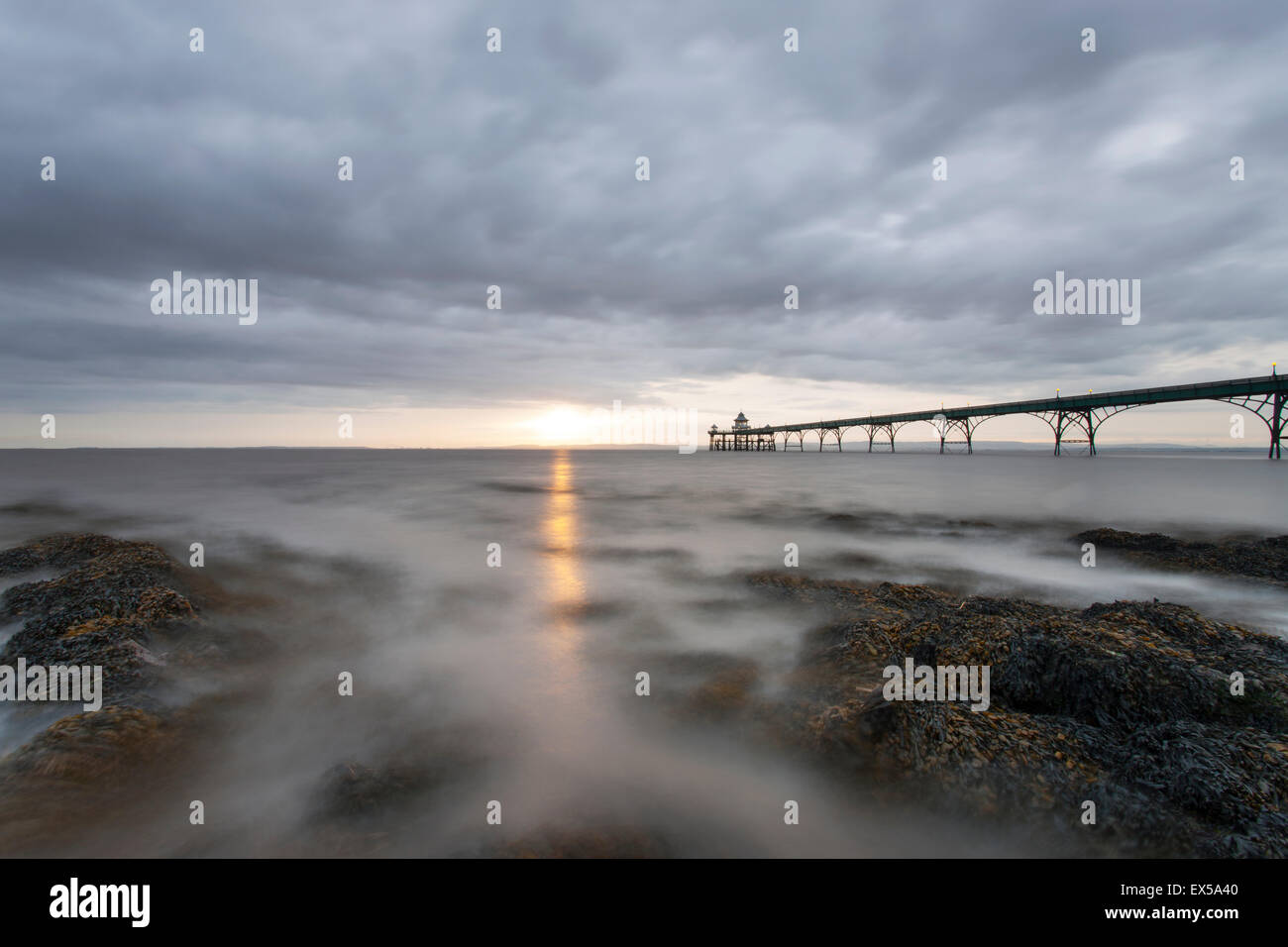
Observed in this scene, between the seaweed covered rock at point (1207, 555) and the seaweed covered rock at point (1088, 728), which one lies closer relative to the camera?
the seaweed covered rock at point (1088, 728)

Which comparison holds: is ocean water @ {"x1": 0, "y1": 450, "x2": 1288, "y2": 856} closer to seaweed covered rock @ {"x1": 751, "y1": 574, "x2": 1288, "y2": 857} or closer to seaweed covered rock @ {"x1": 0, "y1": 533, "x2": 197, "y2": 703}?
seaweed covered rock @ {"x1": 751, "y1": 574, "x2": 1288, "y2": 857}

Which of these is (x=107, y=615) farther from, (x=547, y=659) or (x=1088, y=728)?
(x=1088, y=728)


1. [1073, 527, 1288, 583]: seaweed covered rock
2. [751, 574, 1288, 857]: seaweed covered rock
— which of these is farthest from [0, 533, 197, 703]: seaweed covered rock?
[1073, 527, 1288, 583]: seaweed covered rock

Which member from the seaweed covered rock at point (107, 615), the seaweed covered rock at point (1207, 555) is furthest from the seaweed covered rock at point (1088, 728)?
the seaweed covered rock at point (107, 615)

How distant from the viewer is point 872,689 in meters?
6.18

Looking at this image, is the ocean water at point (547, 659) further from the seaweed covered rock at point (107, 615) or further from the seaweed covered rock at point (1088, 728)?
the seaweed covered rock at point (107, 615)

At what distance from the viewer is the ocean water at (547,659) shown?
4457mm

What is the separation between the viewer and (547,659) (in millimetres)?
8094

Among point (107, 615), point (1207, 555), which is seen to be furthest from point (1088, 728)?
point (107, 615)

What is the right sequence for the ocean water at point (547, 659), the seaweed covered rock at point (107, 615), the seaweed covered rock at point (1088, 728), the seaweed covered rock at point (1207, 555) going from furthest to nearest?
the seaweed covered rock at point (1207, 555)
the seaweed covered rock at point (107, 615)
the ocean water at point (547, 659)
the seaweed covered rock at point (1088, 728)
